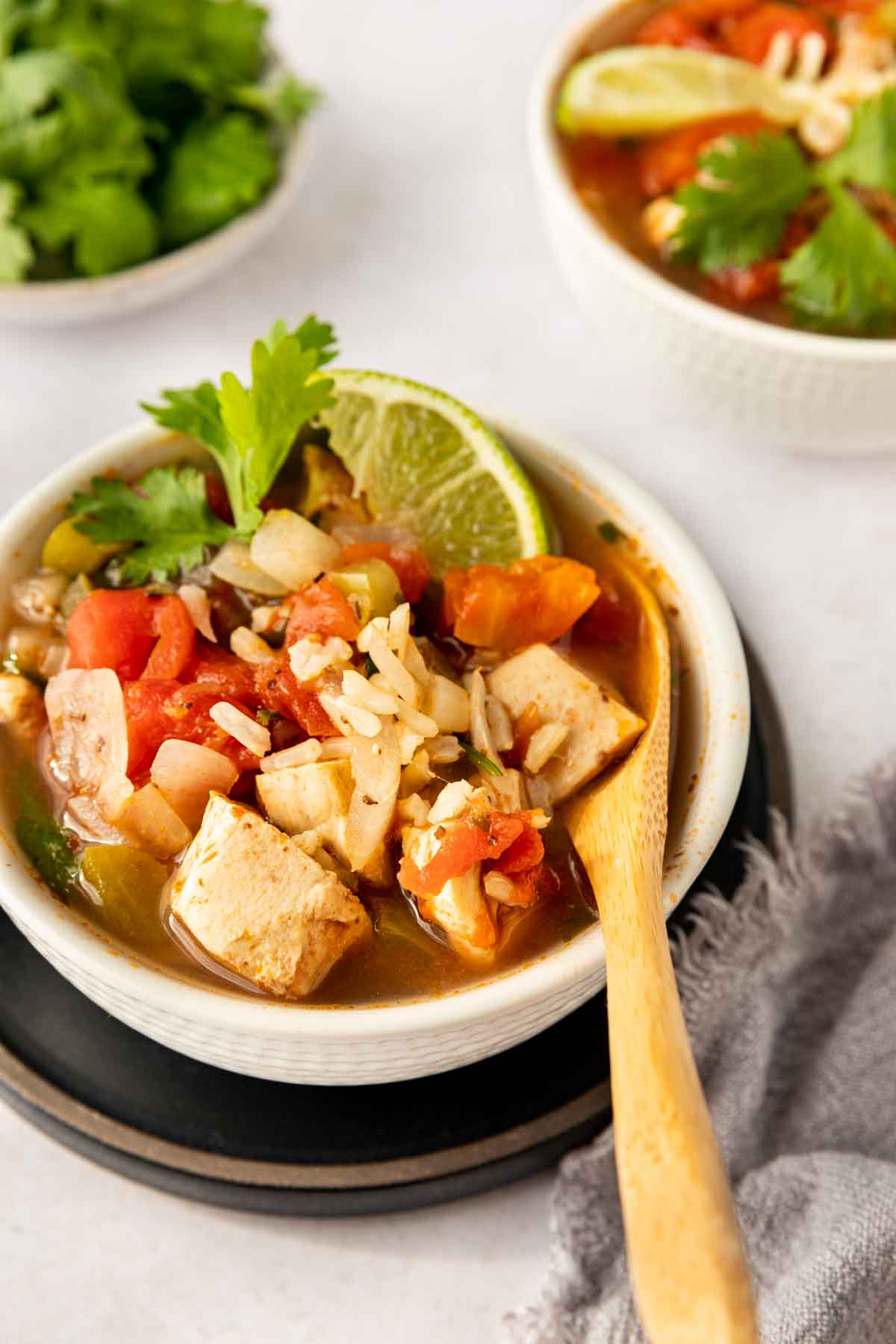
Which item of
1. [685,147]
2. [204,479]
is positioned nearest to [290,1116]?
[204,479]

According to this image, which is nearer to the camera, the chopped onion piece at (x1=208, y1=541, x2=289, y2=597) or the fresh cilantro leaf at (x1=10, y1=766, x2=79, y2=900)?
the fresh cilantro leaf at (x1=10, y1=766, x2=79, y2=900)

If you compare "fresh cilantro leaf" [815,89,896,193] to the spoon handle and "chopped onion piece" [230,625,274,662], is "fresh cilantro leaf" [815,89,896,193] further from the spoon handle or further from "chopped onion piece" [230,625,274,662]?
the spoon handle

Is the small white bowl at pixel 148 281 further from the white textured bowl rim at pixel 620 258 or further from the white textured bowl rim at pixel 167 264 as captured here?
the white textured bowl rim at pixel 620 258

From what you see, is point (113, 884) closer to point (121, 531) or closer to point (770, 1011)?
point (121, 531)

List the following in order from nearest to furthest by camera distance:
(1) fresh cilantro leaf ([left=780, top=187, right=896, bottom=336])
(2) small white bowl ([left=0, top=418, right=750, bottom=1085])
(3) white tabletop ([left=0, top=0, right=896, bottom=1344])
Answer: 1. (2) small white bowl ([left=0, top=418, right=750, bottom=1085])
2. (3) white tabletop ([left=0, top=0, right=896, bottom=1344])
3. (1) fresh cilantro leaf ([left=780, top=187, right=896, bottom=336])

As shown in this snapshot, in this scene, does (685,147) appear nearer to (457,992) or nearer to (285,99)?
(285,99)

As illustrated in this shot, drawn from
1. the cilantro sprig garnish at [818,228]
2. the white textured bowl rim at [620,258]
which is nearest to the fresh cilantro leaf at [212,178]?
the white textured bowl rim at [620,258]

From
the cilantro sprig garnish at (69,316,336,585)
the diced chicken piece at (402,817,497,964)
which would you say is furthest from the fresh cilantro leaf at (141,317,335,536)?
the diced chicken piece at (402,817,497,964)
